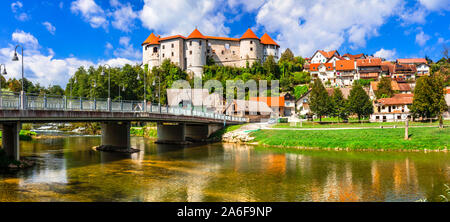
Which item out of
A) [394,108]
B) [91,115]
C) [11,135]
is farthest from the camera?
[394,108]

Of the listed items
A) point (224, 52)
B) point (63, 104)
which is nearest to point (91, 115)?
point (63, 104)

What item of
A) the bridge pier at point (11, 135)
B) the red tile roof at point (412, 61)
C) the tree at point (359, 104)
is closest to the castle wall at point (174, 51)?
the tree at point (359, 104)

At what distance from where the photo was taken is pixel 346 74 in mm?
110125

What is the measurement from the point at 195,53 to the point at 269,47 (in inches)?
1264

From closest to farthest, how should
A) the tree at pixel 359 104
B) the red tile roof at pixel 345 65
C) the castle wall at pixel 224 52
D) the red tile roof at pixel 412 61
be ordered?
the tree at pixel 359 104
the red tile roof at pixel 345 65
the castle wall at pixel 224 52
the red tile roof at pixel 412 61

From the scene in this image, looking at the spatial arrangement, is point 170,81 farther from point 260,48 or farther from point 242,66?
point 260,48

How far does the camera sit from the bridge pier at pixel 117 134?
41.8 metres

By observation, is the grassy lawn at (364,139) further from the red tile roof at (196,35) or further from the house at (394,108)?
the red tile roof at (196,35)

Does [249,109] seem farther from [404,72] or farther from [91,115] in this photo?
[404,72]

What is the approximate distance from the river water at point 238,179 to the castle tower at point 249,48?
9127 centimetres

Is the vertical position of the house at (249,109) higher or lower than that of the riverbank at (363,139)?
higher
